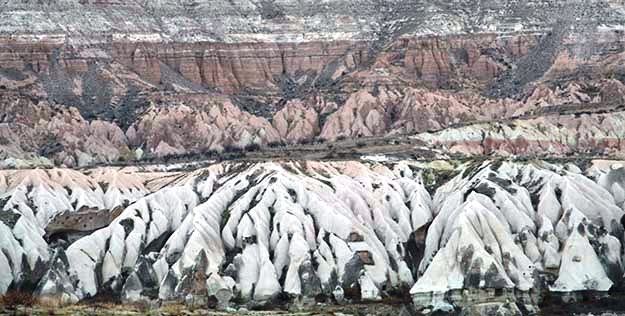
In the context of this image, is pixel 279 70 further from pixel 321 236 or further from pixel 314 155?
pixel 321 236

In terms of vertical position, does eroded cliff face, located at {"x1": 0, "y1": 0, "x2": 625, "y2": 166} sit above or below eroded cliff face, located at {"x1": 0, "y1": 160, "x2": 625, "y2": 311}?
below

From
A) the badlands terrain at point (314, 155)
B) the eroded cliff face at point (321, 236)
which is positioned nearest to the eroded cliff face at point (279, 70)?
the badlands terrain at point (314, 155)

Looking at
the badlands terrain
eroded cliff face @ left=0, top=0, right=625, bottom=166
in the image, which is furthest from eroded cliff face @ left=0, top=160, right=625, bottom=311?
eroded cliff face @ left=0, top=0, right=625, bottom=166

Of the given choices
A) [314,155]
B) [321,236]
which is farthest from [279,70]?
[321,236]

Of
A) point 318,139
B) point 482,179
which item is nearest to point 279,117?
point 318,139

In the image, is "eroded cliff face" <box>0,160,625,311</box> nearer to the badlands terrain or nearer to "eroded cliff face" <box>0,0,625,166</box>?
the badlands terrain
